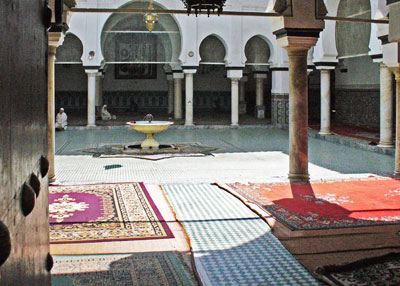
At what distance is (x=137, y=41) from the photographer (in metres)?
19.0

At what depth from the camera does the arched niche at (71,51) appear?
51.9 ft

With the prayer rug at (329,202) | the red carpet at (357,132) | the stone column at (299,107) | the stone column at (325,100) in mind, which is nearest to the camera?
the prayer rug at (329,202)

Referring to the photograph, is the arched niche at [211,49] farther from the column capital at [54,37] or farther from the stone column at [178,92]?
the column capital at [54,37]

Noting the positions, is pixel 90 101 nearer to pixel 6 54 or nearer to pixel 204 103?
pixel 204 103

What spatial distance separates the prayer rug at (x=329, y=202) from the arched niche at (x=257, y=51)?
1042 centimetres

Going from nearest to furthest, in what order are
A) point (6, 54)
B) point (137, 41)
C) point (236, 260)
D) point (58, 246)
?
point (6, 54) → point (236, 260) → point (58, 246) → point (137, 41)

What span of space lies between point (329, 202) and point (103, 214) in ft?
7.37

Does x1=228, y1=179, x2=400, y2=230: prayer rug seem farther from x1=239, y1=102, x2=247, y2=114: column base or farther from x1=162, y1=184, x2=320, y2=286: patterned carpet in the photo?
x1=239, y1=102, x2=247, y2=114: column base

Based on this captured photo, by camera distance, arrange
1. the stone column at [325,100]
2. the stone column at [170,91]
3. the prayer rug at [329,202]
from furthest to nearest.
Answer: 1. the stone column at [170,91]
2. the stone column at [325,100]
3. the prayer rug at [329,202]

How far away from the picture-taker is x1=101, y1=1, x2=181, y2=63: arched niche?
16359mm

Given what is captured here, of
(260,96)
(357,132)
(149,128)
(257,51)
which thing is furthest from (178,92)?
(149,128)

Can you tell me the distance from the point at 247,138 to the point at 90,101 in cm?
479

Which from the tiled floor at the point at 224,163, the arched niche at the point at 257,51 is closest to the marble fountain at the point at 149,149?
the tiled floor at the point at 224,163

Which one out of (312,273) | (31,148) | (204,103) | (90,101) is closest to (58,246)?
(312,273)
